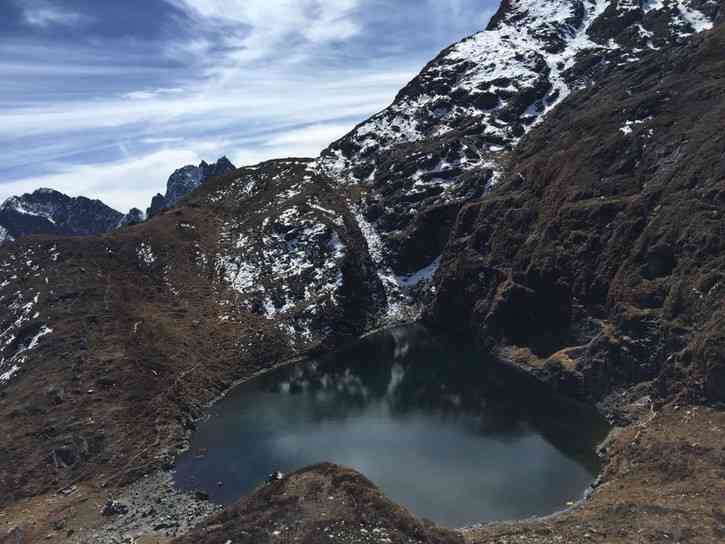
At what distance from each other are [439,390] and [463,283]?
32.4 m

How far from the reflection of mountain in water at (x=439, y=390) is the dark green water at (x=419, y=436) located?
0.79 feet

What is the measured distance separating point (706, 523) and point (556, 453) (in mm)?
24393

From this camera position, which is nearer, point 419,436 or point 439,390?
point 419,436

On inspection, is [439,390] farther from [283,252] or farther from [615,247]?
[283,252]

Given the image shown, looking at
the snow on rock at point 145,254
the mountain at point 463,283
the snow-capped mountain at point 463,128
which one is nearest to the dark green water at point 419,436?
the mountain at point 463,283

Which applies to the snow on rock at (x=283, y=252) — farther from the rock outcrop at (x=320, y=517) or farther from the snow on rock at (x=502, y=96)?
the rock outcrop at (x=320, y=517)

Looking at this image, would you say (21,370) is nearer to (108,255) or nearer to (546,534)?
(108,255)

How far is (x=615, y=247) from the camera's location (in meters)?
87.2

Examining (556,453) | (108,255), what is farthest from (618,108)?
(108,255)

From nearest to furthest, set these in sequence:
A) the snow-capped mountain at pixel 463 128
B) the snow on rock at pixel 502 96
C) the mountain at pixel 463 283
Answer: the mountain at pixel 463 283 → the snow-capped mountain at pixel 463 128 → the snow on rock at pixel 502 96

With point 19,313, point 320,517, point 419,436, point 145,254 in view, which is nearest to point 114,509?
point 320,517

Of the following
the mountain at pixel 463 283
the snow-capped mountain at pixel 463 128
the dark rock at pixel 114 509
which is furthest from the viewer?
the snow-capped mountain at pixel 463 128

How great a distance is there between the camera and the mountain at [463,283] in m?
62.0

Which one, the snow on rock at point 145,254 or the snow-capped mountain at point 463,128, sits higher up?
the snow-capped mountain at point 463,128
